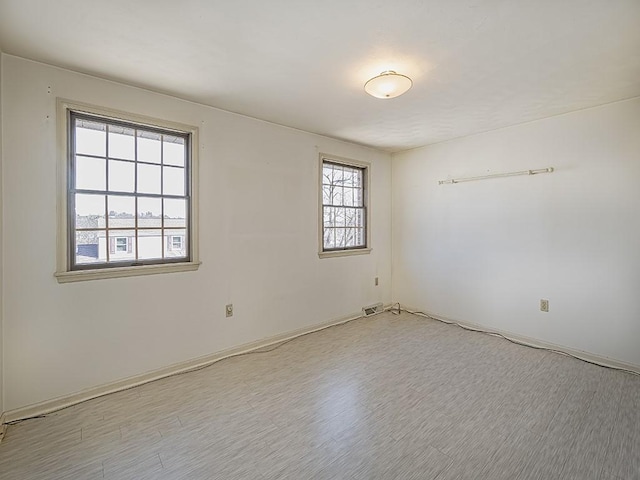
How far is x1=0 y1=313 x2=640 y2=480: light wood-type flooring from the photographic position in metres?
1.73

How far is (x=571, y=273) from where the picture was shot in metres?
3.23

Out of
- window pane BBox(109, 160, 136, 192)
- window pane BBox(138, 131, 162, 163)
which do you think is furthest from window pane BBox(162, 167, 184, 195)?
window pane BBox(109, 160, 136, 192)

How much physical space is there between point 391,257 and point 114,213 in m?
3.77

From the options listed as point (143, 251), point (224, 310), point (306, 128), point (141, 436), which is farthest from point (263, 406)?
point (306, 128)

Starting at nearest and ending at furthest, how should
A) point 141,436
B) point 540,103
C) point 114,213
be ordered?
point 141,436, point 114,213, point 540,103

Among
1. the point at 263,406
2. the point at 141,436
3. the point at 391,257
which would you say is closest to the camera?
the point at 141,436

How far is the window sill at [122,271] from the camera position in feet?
7.64

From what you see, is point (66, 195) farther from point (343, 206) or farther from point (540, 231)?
point (540, 231)

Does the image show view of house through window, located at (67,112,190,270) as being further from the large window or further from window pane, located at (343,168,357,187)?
window pane, located at (343,168,357,187)

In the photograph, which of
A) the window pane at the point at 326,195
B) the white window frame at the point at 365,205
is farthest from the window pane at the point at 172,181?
the window pane at the point at 326,195

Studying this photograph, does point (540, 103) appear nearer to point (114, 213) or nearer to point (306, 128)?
point (306, 128)

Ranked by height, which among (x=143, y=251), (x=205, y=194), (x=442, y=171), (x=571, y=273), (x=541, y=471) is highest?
(x=442, y=171)

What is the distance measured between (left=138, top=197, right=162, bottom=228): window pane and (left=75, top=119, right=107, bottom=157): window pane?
467mm

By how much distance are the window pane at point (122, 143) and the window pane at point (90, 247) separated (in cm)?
65
